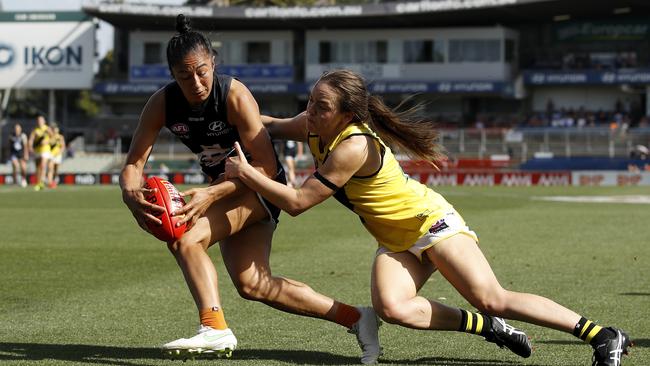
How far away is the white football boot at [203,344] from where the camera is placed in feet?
21.5

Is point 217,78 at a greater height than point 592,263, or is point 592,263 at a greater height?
point 217,78

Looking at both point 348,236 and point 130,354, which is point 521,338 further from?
point 348,236

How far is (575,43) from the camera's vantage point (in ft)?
218

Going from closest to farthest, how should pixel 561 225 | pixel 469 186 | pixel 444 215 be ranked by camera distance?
pixel 444 215, pixel 561 225, pixel 469 186

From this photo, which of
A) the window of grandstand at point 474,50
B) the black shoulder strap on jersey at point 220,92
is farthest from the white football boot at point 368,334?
the window of grandstand at point 474,50

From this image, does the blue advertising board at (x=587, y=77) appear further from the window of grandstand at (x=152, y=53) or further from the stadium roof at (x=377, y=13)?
the window of grandstand at (x=152, y=53)

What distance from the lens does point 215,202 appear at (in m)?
6.92

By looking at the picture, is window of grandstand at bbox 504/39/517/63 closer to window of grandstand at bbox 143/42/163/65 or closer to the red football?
window of grandstand at bbox 143/42/163/65

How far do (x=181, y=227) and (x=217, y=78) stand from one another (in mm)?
876

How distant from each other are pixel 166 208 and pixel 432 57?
205 feet

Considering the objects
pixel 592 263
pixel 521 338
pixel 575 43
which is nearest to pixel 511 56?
pixel 575 43

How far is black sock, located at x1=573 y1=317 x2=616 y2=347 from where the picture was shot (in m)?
6.42

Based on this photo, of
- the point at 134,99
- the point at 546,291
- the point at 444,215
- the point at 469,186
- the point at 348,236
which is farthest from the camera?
the point at 134,99

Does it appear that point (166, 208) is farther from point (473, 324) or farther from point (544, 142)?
point (544, 142)
